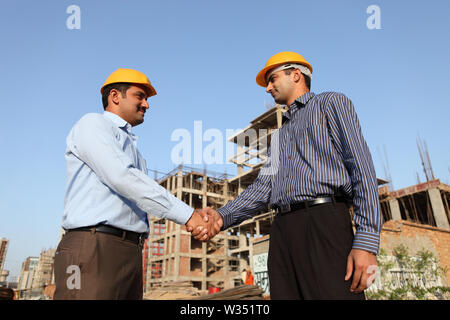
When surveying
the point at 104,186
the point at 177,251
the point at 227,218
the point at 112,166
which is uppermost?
the point at 177,251

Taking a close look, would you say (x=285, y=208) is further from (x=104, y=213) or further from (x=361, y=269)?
(x=104, y=213)

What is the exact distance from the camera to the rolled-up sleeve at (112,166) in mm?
2322

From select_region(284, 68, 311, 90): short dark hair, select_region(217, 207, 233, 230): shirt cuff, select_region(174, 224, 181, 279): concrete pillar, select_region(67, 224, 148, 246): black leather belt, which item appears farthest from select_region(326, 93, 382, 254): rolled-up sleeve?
select_region(174, 224, 181, 279): concrete pillar

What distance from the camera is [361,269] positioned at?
179cm

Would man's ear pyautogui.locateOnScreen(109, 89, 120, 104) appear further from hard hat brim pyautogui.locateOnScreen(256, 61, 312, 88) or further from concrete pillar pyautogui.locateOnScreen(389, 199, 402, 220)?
concrete pillar pyautogui.locateOnScreen(389, 199, 402, 220)

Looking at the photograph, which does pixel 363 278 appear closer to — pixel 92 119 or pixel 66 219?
pixel 66 219

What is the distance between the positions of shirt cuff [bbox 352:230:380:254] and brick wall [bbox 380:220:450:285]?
1431cm

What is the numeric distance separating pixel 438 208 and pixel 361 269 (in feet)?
86.1

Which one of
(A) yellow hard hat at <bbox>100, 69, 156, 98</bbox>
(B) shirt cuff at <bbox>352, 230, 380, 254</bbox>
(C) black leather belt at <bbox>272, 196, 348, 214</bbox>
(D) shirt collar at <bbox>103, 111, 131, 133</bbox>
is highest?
(A) yellow hard hat at <bbox>100, 69, 156, 98</bbox>

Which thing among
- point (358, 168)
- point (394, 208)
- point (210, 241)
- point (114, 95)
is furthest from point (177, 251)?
point (358, 168)

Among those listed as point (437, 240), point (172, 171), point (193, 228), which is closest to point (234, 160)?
point (172, 171)

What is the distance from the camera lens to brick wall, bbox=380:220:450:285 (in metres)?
14.7
